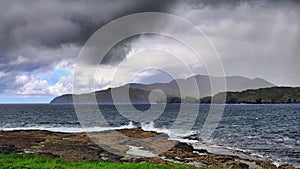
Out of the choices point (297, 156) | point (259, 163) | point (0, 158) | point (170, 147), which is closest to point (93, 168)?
point (0, 158)

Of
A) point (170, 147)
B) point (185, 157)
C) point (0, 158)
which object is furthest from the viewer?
point (170, 147)

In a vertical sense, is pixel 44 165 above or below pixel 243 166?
above

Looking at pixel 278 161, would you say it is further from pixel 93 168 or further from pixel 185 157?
pixel 93 168

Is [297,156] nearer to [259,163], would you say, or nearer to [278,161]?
[278,161]

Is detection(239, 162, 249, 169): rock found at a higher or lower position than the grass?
lower

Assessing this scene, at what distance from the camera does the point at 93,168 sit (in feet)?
58.5

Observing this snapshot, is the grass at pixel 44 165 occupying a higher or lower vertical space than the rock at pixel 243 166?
higher

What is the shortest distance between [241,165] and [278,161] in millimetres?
7290

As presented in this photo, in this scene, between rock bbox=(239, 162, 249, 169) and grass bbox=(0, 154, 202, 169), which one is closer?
grass bbox=(0, 154, 202, 169)

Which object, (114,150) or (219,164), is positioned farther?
(114,150)

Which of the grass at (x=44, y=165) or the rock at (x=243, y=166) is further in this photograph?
the rock at (x=243, y=166)

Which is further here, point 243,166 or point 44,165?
point 243,166

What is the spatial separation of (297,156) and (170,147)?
1369 centimetres

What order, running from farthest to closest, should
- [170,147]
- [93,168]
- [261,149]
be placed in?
[261,149] < [170,147] < [93,168]
